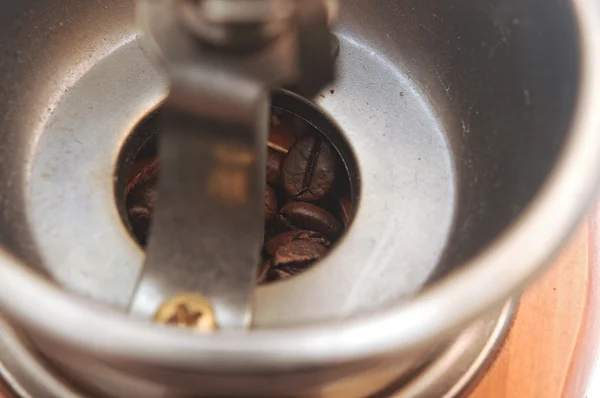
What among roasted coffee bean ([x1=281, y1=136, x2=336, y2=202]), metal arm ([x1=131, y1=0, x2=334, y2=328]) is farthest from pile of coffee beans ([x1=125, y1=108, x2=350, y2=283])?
metal arm ([x1=131, y1=0, x2=334, y2=328])

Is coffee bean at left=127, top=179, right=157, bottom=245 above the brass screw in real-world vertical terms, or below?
above

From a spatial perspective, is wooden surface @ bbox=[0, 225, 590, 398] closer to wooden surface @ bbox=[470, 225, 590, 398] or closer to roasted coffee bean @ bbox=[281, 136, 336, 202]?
wooden surface @ bbox=[470, 225, 590, 398]

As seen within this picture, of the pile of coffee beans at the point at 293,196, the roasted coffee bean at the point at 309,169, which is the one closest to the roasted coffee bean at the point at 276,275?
the pile of coffee beans at the point at 293,196

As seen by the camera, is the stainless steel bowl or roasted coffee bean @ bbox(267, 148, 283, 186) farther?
roasted coffee bean @ bbox(267, 148, 283, 186)

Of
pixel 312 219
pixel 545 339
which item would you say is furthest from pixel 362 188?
pixel 545 339

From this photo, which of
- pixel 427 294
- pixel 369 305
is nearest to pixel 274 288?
pixel 369 305

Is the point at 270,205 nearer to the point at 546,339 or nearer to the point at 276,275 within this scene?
the point at 276,275

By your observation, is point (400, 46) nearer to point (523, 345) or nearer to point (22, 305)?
point (523, 345)
